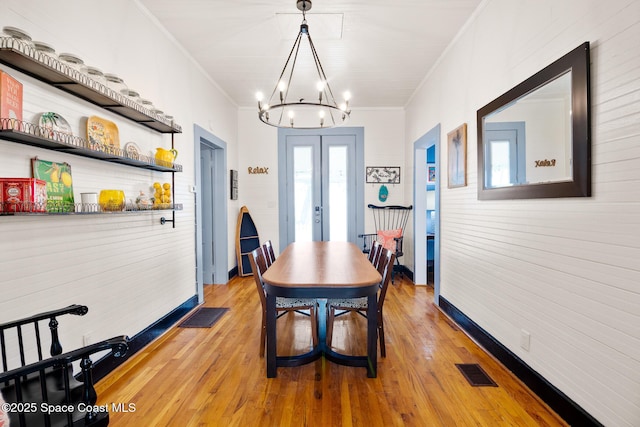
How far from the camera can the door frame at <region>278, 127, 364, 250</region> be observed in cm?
546

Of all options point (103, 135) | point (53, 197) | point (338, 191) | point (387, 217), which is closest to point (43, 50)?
point (103, 135)

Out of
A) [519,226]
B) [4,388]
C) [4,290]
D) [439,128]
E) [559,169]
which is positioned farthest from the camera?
[439,128]

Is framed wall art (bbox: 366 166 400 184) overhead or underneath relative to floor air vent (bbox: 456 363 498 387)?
overhead

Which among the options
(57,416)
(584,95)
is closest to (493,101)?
(584,95)

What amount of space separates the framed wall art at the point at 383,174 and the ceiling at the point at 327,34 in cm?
151

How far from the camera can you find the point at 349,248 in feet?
11.5

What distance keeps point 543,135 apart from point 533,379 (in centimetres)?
153

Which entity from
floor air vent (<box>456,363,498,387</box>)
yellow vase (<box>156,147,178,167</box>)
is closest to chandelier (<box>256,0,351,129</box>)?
yellow vase (<box>156,147,178,167</box>)

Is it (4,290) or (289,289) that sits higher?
(4,290)

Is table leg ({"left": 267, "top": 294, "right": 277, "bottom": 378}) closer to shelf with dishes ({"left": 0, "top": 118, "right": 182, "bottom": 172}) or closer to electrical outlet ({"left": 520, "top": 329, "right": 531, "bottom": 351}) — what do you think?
shelf with dishes ({"left": 0, "top": 118, "right": 182, "bottom": 172})

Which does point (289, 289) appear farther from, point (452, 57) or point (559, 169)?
point (452, 57)

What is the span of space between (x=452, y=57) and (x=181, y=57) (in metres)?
2.87

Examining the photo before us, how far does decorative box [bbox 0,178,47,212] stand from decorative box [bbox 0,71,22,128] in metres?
0.26

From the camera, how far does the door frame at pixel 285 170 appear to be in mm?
5457
